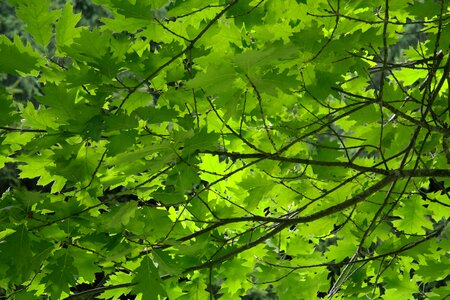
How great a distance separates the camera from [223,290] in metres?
1.71

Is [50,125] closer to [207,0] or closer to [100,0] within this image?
[100,0]

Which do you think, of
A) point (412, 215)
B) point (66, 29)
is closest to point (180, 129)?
point (66, 29)

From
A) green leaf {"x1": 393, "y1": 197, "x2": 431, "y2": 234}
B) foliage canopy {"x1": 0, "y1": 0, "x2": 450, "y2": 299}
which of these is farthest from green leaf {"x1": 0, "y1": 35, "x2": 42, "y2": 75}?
green leaf {"x1": 393, "y1": 197, "x2": 431, "y2": 234}

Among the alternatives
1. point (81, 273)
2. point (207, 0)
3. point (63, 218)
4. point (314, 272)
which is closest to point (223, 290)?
point (314, 272)

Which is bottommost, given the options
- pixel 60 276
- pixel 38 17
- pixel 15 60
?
pixel 60 276

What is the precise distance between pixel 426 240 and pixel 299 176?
14.7 inches

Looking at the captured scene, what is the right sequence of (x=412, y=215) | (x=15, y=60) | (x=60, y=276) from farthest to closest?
(x=412, y=215) < (x=60, y=276) < (x=15, y=60)

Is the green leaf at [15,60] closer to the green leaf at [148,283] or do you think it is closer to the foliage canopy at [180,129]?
the foliage canopy at [180,129]

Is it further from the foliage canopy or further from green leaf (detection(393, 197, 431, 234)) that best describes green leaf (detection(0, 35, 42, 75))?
green leaf (detection(393, 197, 431, 234))

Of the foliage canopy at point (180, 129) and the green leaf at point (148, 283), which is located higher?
the foliage canopy at point (180, 129)

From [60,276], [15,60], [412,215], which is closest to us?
[15,60]

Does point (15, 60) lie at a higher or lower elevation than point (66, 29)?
lower

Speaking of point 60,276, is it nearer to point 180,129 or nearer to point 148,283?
point 148,283

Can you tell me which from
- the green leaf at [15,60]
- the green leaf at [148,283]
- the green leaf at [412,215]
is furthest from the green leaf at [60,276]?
the green leaf at [412,215]
